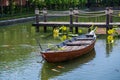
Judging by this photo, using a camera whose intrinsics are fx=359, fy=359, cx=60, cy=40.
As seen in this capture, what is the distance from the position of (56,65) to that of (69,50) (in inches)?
37.5

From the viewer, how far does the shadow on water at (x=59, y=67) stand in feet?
48.2

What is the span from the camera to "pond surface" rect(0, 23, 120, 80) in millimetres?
14297

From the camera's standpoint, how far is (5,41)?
24297mm

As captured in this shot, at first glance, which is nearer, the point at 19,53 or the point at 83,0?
the point at 19,53

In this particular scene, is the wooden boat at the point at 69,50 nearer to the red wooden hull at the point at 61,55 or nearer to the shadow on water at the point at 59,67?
the red wooden hull at the point at 61,55

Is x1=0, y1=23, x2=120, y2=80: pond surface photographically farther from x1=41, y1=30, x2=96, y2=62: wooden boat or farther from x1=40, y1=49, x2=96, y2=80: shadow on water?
x1=41, y1=30, x2=96, y2=62: wooden boat

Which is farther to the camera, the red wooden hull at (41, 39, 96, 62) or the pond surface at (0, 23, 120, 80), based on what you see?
the red wooden hull at (41, 39, 96, 62)

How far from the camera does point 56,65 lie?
15.9m

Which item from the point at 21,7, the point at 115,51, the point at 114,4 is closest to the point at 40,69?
the point at 115,51

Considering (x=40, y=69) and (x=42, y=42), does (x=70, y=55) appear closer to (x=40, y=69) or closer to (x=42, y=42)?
(x=40, y=69)

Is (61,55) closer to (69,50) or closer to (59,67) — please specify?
(59,67)

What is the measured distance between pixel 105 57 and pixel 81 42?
1.75 meters

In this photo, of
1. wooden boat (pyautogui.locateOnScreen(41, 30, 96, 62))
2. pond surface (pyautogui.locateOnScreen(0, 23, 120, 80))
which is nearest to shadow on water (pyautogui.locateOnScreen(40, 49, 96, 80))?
pond surface (pyautogui.locateOnScreen(0, 23, 120, 80))

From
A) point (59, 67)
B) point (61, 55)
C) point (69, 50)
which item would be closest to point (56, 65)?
point (59, 67)
